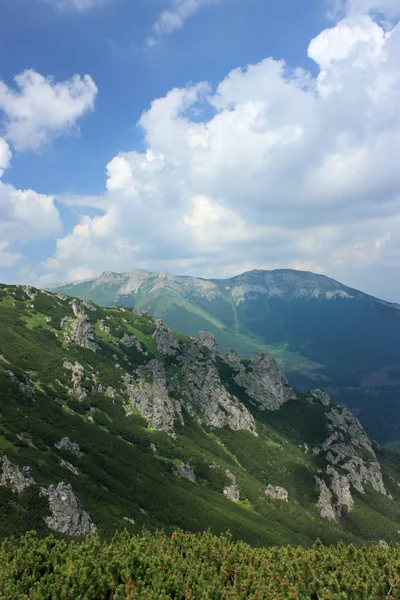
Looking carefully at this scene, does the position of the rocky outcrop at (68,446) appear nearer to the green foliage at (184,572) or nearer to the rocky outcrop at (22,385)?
the rocky outcrop at (22,385)

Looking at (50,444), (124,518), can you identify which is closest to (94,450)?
(50,444)

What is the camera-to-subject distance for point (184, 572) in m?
51.2

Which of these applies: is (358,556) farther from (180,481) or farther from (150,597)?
(180,481)

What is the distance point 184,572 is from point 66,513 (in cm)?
7978

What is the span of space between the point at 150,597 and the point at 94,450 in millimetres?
136433

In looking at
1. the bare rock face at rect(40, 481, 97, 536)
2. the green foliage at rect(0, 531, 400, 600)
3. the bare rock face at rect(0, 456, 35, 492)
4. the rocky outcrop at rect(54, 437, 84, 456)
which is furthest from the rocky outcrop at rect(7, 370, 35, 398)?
the green foliage at rect(0, 531, 400, 600)

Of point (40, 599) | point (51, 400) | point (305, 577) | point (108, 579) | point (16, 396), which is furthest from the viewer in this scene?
point (51, 400)

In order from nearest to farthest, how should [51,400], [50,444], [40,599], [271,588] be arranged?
[40,599], [271,588], [50,444], [51,400]

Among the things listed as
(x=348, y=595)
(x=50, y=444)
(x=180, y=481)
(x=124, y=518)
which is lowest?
(x=180, y=481)

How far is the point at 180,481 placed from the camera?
194750 millimetres

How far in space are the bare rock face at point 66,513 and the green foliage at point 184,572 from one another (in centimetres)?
6243

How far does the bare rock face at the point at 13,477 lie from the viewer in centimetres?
10875

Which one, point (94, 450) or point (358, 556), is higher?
point (358, 556)

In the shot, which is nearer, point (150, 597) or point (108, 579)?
point (150, 597)
